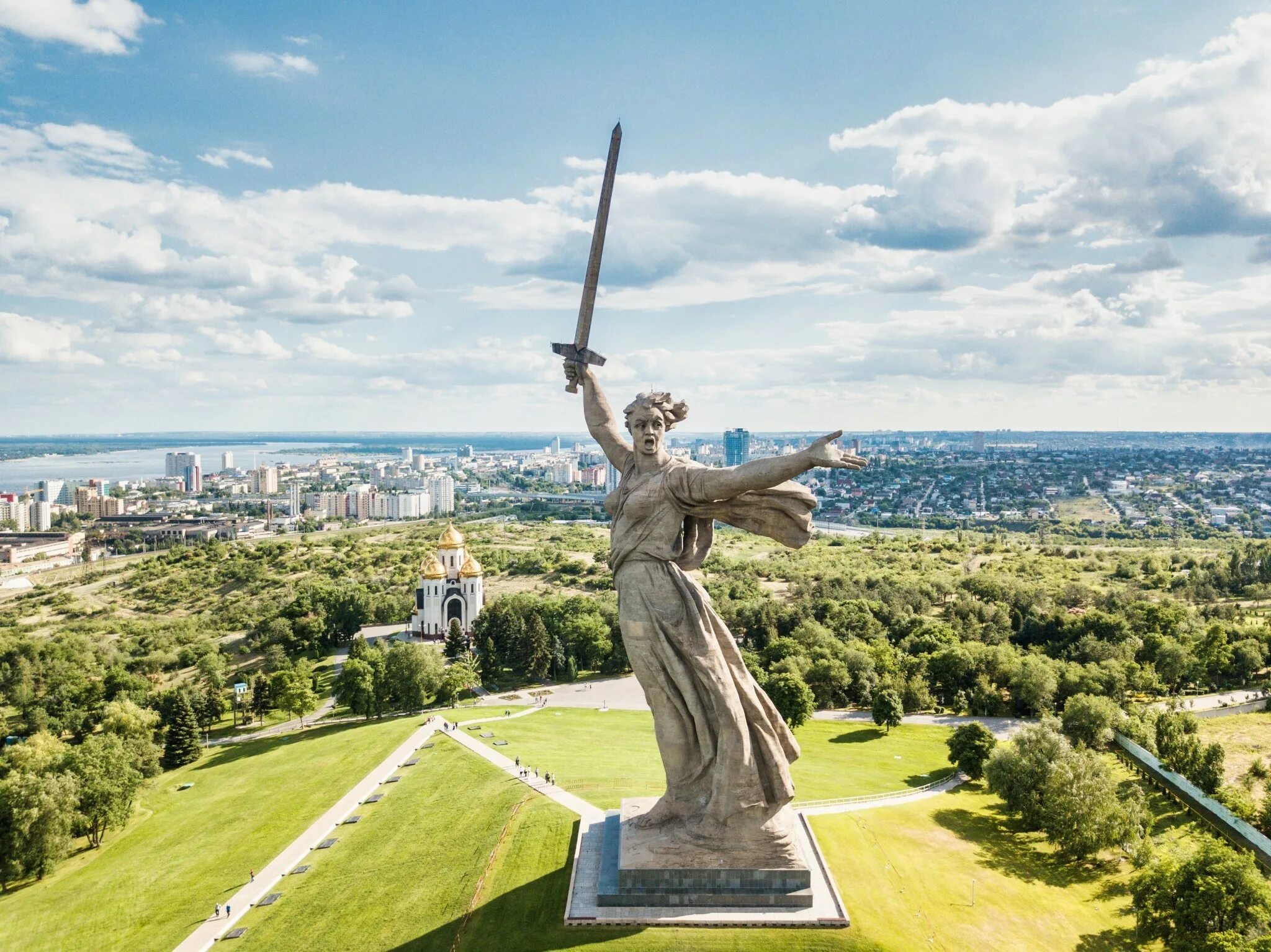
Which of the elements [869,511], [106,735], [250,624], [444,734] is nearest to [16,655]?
[250,624]

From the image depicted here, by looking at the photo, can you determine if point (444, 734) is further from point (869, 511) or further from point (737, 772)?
point (869, 511)

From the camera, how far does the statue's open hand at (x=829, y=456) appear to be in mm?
15336

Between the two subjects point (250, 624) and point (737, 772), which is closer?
point (737, 772)

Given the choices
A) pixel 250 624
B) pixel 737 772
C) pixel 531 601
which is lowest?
pixel 250 624

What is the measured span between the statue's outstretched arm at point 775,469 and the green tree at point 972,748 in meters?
21.0

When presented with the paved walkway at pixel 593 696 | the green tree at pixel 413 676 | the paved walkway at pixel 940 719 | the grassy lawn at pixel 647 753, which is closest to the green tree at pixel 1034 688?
the paved walkway at pixel 940 719

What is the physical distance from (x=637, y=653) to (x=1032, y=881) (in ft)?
51.9

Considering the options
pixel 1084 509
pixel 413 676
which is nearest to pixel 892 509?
pixel 1084 509

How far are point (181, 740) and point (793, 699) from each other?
30.9m

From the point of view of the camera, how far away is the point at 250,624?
233 feet

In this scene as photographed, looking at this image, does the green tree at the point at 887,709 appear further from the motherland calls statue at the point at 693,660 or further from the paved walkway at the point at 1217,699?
the motherland calls statue at the point at 693,660

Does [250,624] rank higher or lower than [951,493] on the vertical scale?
lower

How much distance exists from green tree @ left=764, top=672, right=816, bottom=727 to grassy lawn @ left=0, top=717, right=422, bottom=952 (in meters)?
17.9

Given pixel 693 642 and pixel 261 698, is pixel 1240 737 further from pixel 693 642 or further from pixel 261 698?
pixel 261 698
